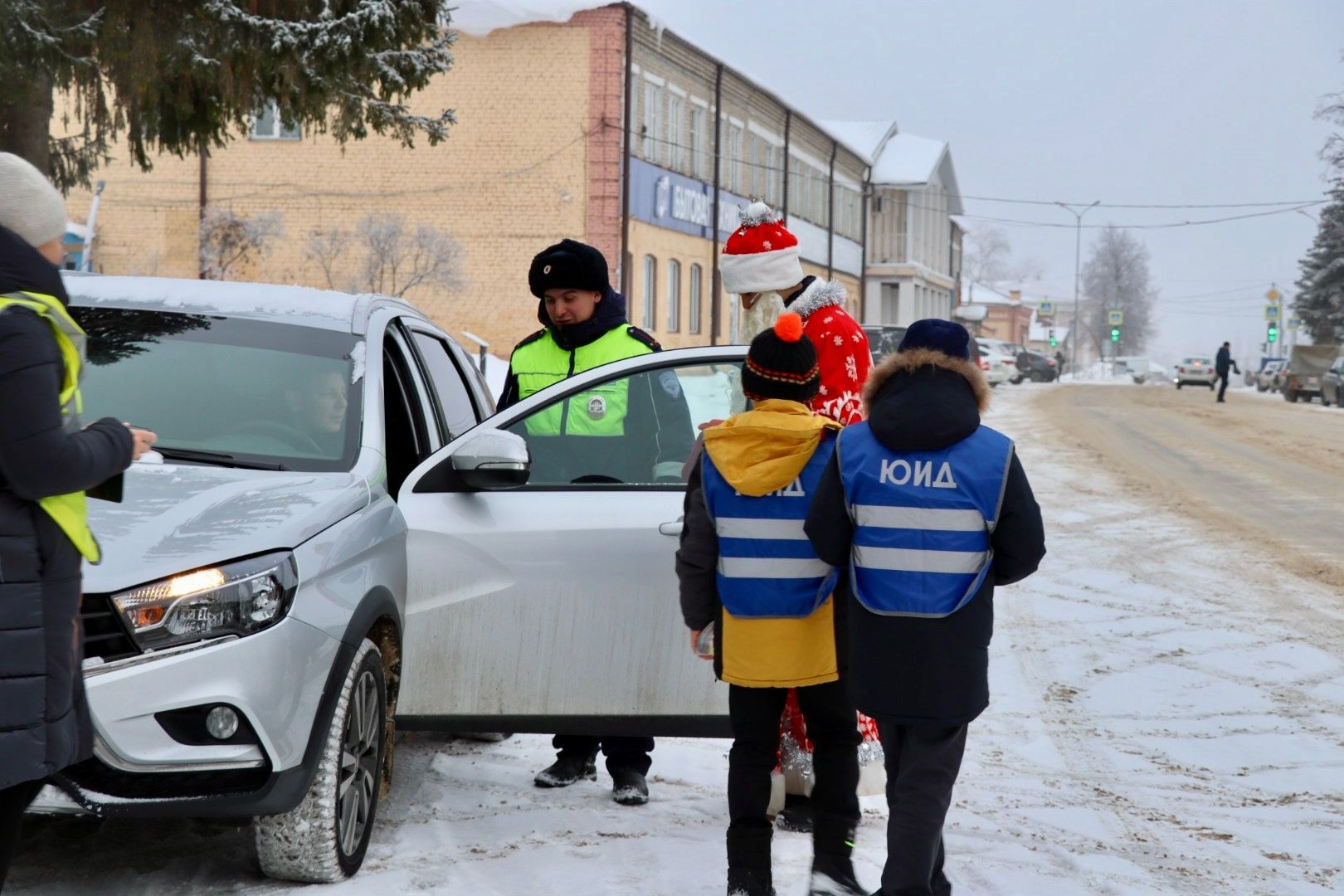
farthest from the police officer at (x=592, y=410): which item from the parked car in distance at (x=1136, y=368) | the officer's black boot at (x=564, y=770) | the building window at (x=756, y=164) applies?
the parked car in distance at (x=1136, y=368)

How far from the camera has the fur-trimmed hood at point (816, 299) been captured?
4.93 meters

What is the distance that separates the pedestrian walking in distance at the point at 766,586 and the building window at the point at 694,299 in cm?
3166

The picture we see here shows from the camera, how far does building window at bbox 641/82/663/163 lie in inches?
1235

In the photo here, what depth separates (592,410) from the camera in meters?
5.08

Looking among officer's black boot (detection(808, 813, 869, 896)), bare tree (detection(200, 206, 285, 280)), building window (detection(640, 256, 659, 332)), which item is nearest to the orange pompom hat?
officer's black boot (detection(808, 813, 869, 896))

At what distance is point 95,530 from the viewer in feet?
12.3

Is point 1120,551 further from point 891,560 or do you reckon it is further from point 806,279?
point 891,560

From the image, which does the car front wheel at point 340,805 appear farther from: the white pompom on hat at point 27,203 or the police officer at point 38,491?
the white pompom on hat at point 27,203

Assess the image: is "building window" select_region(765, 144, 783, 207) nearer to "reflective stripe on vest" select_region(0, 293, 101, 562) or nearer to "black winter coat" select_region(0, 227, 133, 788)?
"reflective stripe on vest" select_region(0, 293, 101, 562)

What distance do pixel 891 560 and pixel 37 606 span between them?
1.91 m

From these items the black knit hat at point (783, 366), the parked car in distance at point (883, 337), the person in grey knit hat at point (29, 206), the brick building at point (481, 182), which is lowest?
the black knit hat at point (783, 366)

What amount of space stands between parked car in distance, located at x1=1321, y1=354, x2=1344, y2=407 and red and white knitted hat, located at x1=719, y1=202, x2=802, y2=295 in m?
41.9

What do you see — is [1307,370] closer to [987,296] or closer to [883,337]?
[883,337]

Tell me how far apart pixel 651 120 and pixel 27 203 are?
29.6m
